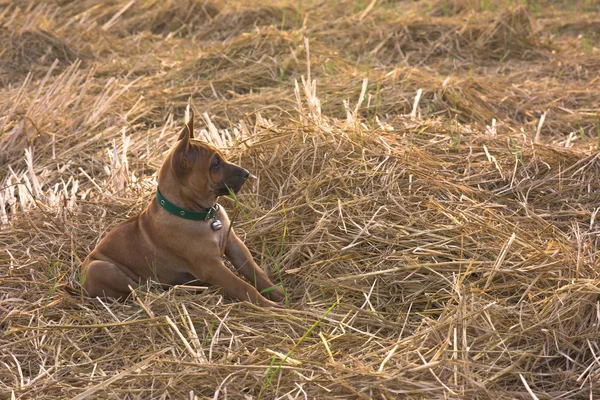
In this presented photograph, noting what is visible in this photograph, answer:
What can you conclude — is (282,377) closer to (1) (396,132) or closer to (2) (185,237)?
(2) (185,237)

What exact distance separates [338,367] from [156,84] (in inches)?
202

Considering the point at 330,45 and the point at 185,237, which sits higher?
the point at 185,237

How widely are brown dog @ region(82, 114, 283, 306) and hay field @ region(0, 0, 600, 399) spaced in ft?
0.39

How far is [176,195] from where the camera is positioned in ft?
13.6

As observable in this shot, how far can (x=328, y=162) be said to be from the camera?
5.00 metres

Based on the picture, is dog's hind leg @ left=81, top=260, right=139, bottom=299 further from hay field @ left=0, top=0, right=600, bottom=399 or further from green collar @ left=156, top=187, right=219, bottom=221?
green collar @ left=156, top=187, right=219, bottom=221

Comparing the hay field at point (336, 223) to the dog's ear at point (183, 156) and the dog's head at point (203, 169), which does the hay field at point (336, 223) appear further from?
the dog's ear at point (183, 156)

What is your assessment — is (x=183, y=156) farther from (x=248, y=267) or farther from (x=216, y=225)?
(x=248, y=267)

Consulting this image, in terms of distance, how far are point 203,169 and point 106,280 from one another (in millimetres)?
804

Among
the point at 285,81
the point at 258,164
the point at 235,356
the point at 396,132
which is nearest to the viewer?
the point at 235,356

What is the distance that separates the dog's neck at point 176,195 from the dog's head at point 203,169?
56 mm

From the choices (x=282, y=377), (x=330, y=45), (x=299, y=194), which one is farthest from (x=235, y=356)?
(x=330, y=45)

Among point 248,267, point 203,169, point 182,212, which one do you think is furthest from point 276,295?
point 203,169

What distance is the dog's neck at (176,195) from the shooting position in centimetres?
414
